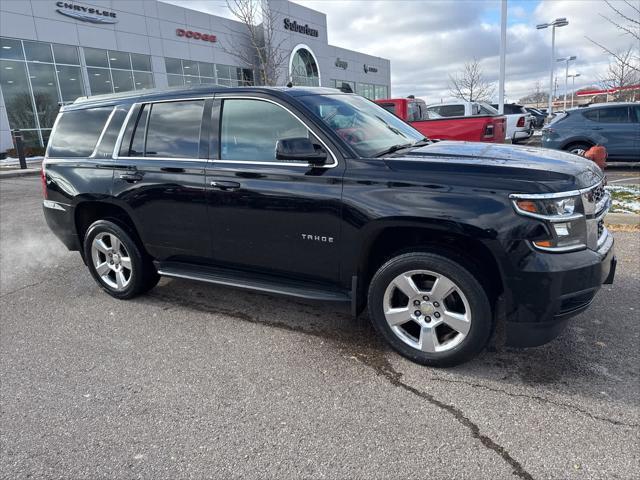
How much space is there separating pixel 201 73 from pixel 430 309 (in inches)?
1221

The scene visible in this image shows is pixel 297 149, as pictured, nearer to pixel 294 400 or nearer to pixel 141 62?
pixel 294 400

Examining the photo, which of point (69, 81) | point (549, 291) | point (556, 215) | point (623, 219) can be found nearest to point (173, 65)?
point (69, 81)

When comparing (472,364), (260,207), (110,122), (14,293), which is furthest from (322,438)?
(14,293)

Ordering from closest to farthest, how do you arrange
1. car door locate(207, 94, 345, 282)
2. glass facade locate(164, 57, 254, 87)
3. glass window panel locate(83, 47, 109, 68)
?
1. car door locate(207, 94, 345, 282)
2. glass window panel locate(83, 47, 109, 68)
3. glass facade locate(164, 57, 254, 87)

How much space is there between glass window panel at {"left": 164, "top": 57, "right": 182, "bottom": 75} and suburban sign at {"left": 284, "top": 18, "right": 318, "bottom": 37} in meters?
9.59

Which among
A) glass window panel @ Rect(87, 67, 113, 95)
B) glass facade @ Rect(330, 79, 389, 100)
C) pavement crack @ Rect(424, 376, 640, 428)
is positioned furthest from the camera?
glass facade @ Rect(330, 79, 389, 100)

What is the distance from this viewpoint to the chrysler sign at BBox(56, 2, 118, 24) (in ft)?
73.5

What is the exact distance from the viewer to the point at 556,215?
8.97 feet

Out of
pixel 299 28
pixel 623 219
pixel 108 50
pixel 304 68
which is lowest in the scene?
pixel 623 219

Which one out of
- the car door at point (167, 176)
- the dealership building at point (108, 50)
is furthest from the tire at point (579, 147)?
the dealership building at point (108, 50)

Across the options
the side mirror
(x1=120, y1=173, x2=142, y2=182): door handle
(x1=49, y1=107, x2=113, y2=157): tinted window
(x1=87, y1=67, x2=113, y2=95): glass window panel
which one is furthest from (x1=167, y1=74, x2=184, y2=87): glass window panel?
the side mirror

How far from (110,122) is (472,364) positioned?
150 inches

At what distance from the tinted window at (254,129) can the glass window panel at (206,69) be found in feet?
96.7

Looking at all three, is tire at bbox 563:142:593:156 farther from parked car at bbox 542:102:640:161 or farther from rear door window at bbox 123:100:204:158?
rear door window at bbox 123:100:204:158
